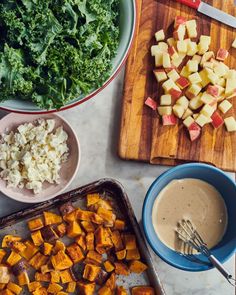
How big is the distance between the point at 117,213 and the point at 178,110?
44 centimetres

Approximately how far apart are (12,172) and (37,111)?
Answer: 34 centimetres

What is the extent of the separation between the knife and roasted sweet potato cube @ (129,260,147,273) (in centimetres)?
94

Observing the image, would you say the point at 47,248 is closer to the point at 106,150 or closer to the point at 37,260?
the point at 37,260

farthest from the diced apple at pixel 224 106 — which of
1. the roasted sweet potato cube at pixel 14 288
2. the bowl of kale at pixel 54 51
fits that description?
the roasted sweet potato cube at pixel 14 288

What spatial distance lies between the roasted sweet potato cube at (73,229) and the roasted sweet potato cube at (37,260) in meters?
0.12

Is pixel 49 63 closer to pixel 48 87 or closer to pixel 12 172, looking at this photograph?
pixel 48 87

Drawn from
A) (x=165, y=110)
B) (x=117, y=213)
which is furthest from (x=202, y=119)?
(x=117, y=213)

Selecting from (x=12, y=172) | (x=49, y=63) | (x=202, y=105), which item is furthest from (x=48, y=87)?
(x=202, y=105)

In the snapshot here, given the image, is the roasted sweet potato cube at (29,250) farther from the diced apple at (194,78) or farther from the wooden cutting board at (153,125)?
the diced apple at (194,78)

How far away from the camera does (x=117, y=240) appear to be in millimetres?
2240

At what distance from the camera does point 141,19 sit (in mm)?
2248

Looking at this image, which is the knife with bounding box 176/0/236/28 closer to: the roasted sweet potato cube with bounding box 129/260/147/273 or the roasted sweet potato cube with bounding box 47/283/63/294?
the roasted sweet potato cube with bounding box 129/260/147/273

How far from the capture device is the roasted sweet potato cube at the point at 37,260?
2.22m

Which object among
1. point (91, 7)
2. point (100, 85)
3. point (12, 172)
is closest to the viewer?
point (91, 7)
